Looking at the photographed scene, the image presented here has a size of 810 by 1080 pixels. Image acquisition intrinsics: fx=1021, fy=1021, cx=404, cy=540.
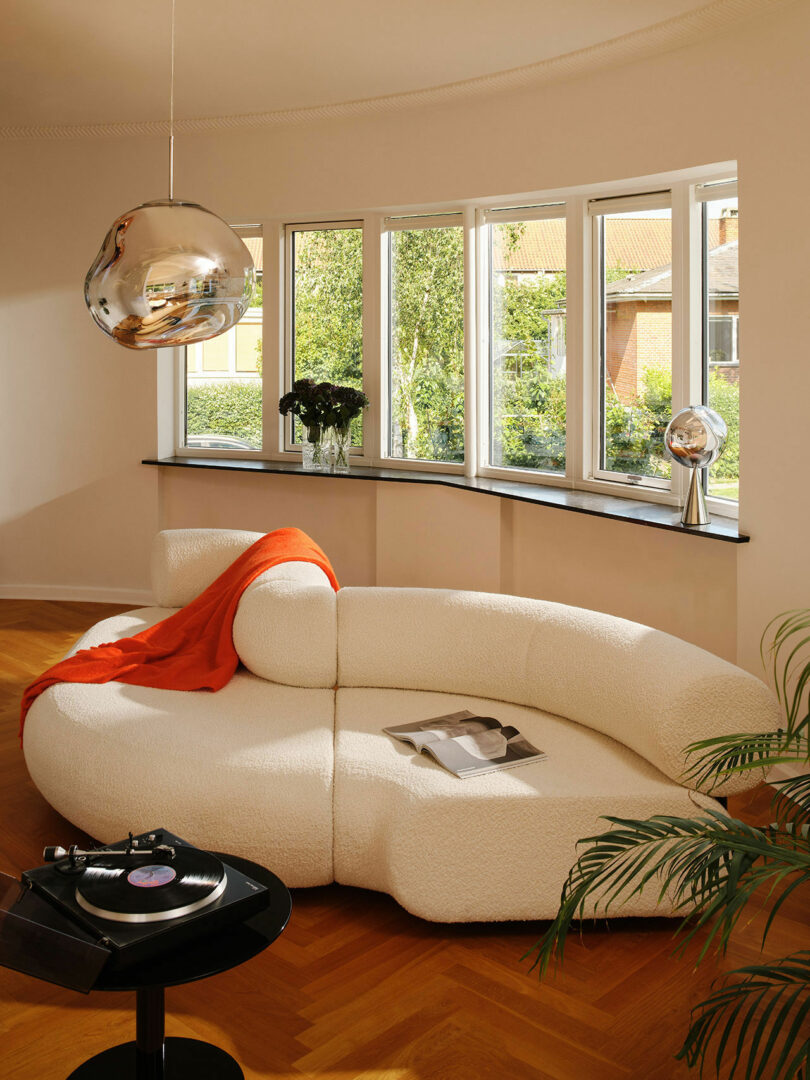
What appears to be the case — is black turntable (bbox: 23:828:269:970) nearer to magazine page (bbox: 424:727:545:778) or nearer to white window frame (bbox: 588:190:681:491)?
magazine page (bbox: 424:727:545:778)

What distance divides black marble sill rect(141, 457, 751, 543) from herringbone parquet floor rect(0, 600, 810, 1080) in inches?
57.5

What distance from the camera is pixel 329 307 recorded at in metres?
5.72

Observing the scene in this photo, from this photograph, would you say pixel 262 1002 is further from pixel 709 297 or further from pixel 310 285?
pixel 310 285

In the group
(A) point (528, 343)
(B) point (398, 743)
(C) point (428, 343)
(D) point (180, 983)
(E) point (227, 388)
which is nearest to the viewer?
(D) point (180, 983)

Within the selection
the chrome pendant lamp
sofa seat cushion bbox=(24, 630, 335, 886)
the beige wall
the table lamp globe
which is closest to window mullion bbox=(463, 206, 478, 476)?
the beige wall

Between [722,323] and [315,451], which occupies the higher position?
[722,323]

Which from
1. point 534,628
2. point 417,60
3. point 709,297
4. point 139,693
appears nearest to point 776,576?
point 534,628

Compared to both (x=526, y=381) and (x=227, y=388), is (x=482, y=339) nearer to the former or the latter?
(x=526, y=381)

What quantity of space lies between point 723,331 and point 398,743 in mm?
2193

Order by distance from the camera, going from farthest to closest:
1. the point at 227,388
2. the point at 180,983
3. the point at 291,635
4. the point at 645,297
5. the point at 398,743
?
the point at 227,388 → the point at 645,297 → the point at 291,635 → the point at 398,743 → the point at 180,983

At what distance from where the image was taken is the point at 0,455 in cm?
610

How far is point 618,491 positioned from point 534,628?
1616mm

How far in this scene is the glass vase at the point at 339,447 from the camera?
557 centimetres

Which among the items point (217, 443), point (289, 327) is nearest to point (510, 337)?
point (289, 327)
